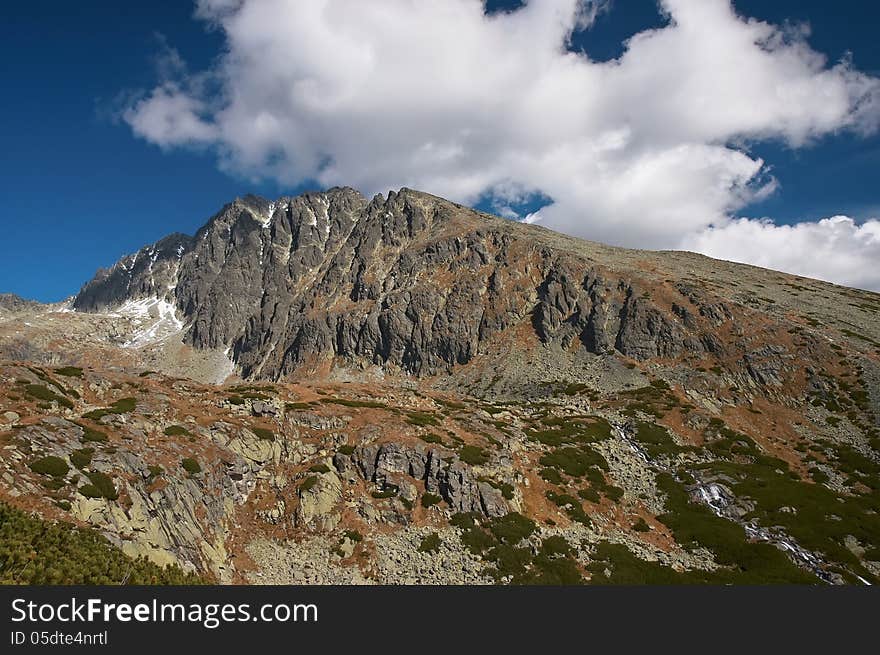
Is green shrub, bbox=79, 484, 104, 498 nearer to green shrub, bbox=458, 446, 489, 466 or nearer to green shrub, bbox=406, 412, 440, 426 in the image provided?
green shrub, bbox=458, 446, 489, 466

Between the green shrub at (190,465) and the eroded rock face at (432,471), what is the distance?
13032 mm

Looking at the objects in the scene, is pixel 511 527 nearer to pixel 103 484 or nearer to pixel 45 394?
pixel 103 484

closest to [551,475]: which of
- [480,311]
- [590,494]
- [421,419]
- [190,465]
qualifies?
[590,494]

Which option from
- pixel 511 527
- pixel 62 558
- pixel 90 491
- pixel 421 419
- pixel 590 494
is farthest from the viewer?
pixel 421 419

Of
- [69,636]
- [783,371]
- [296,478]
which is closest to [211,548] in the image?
[296,478]

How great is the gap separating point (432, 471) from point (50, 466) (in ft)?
101

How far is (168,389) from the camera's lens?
5288 centimetres

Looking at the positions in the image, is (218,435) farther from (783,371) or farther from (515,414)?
(783,371)

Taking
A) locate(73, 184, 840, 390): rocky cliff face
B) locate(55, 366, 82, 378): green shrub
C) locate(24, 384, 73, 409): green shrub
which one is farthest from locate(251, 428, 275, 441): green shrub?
locate(73, 184, 840, 390): rocky cliff face

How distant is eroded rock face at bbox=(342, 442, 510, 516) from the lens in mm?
46031

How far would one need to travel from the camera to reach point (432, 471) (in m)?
47.9

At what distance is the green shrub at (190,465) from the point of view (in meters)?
38.8

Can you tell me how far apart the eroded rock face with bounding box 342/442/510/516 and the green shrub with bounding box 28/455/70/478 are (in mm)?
22582

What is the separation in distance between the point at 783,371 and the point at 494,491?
74218 mm
